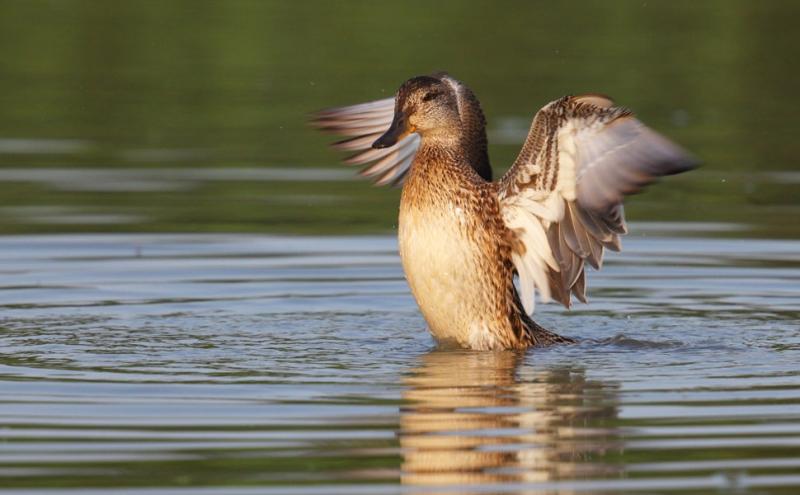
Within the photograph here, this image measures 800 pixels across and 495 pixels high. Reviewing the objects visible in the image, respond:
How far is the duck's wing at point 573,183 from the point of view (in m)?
8.13

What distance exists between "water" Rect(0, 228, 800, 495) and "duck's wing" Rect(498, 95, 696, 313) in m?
0.44

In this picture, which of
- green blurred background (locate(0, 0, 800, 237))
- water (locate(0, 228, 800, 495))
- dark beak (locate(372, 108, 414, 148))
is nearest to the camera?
water (locate(0, 228, 800, 495))

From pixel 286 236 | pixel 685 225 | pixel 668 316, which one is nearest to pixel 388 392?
pixel 668 316

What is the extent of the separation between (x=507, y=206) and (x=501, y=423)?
2088 millimetres

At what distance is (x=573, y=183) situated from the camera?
8422mm

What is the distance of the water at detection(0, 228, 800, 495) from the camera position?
20.2 feet

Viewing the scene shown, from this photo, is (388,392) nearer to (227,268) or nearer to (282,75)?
(227,268)

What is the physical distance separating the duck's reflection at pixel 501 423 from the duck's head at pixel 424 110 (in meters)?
1.24

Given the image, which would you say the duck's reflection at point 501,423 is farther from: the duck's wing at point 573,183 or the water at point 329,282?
the duck's wing at point 573,183

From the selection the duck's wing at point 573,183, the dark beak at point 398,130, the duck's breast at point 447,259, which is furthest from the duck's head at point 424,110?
the duck's wing at point 573,183

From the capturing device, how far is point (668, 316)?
976 centimetres

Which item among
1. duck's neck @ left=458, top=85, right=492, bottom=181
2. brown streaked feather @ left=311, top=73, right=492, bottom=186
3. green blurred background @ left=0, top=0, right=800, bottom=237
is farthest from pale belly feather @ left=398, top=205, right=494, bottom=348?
green blurred background @ left=0, top=0, right=800, bottom=237

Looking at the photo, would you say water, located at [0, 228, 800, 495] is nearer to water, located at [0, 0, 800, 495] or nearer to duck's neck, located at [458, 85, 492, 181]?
water, located at [0, 0, 800, 495]

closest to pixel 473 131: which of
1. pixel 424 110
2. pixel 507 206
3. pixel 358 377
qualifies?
pixel 424 110
